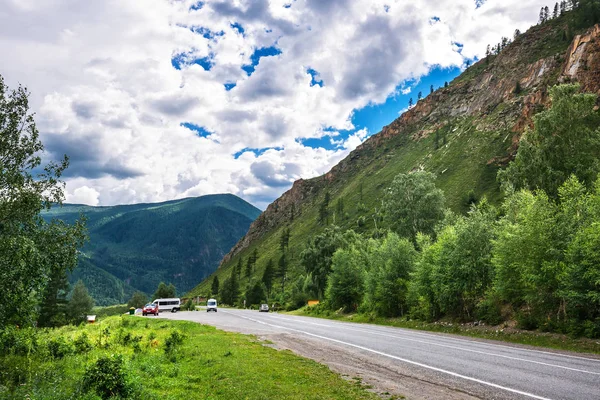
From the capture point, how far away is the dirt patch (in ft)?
30.5

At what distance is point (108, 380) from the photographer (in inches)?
370

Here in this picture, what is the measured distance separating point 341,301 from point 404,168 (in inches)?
5585

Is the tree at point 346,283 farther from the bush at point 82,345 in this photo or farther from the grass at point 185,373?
the bush at point 82,345

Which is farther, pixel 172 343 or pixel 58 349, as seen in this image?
pixel 172 343

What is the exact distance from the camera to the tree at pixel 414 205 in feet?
183

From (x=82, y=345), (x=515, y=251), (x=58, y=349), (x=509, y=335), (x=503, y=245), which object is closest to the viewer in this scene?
(x=58, y=349)

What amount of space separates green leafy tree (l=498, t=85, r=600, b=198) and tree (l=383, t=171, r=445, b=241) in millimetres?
12646

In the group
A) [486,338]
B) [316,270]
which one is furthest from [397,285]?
[316,270]

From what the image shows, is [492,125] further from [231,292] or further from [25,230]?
[25,230]

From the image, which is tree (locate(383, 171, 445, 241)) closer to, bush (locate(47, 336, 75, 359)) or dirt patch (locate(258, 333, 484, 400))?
dirt patch (locate(258, 333, 484, 400))

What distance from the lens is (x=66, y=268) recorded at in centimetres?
2216

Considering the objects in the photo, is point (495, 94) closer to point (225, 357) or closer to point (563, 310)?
point (563, 310)

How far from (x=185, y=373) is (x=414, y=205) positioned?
49.5 metres

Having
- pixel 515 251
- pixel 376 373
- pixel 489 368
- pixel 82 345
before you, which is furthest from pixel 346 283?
pixel 376 373
